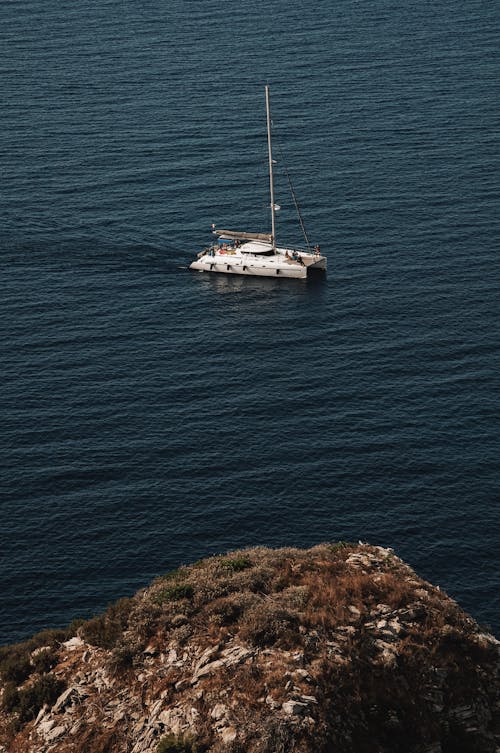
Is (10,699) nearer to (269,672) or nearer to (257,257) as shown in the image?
(269,672)

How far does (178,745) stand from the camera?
51.2 meters

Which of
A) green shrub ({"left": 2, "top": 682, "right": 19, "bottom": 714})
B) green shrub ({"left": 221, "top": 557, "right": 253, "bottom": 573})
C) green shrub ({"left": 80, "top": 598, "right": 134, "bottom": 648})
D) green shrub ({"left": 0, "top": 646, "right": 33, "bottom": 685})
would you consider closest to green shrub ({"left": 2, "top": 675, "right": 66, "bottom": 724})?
green shrub ({"left": 2, "top": 682, "right": 19, "bottom": 714})

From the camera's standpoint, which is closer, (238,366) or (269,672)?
(269,672)

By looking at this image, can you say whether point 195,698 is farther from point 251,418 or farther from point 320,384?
point 320,384

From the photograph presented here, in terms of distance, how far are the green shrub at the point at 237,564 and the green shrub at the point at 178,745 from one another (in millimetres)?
12342

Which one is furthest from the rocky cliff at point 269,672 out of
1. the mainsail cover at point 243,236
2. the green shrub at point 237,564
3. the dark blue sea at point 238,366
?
the mainsail cover at point 243,236

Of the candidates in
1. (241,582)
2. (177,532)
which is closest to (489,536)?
(177,532)

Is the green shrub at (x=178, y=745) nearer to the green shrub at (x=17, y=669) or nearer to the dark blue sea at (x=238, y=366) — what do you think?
the green shrub at (x=17, y=669)

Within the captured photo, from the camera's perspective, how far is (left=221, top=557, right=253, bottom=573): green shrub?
62.5 meters

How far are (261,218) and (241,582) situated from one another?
120 metres

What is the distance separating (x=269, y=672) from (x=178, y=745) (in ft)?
17.7

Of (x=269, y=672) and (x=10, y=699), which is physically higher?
(x=269, y=672)

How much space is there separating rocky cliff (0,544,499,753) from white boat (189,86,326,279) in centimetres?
9984

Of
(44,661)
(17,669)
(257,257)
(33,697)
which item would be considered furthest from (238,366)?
(33,697)
